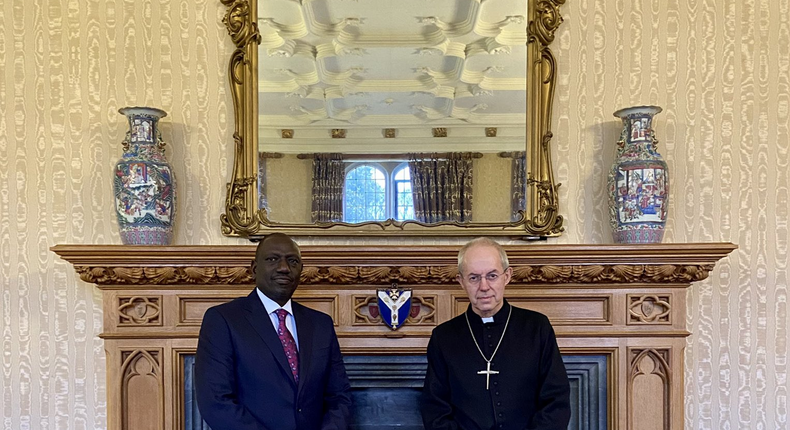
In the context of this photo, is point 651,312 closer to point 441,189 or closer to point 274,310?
point 441,189

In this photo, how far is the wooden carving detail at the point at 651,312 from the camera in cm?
298

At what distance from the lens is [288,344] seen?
2.40 meters

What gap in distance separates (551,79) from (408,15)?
76cm

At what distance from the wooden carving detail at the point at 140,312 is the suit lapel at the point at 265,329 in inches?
32.3

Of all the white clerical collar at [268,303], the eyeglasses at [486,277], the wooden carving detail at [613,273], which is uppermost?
the eyeglasses at [486,277]

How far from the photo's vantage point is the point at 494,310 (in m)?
2.45

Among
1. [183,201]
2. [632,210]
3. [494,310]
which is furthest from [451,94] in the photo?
[183,201]

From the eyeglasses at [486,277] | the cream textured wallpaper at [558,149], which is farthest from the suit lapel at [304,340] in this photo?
the cream textured wallpaper at [558,149]

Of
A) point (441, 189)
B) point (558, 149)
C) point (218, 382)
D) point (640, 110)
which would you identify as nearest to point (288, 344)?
point (218, 382)

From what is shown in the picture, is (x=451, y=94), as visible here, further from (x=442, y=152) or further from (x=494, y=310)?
(x=494, y=310)

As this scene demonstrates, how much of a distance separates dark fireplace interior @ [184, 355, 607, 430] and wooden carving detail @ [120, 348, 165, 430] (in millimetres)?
119

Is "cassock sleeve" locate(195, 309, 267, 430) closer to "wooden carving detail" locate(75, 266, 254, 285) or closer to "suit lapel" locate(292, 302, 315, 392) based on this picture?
"suit lapel" locate(292, 302, 315, 392)

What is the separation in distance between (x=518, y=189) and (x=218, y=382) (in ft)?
5.47

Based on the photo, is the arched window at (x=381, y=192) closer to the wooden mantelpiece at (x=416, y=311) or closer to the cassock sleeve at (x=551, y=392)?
the wooden mantelpiece at (x=416, y=311)
